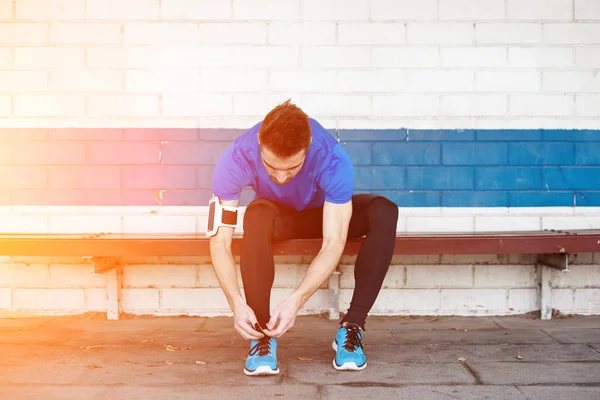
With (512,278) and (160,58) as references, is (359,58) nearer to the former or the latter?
(160,58)

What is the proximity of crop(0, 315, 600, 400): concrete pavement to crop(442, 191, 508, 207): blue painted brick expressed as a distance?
2.10 feet

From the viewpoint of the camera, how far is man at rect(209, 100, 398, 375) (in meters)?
2.49

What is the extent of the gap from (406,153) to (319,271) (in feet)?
4.65

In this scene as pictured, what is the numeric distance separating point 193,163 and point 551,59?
82.6 inches

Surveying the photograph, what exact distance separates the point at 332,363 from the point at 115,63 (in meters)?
2.12

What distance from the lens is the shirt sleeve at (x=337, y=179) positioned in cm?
271

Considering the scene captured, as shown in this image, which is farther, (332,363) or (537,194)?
(537,194)

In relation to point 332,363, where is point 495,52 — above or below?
above

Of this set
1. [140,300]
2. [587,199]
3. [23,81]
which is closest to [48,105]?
[23,81]

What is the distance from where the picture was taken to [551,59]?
152 inches

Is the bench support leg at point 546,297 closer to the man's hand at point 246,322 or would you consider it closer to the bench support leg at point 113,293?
the man's hand at point 246,322

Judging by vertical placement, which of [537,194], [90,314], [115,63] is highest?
[115,63]

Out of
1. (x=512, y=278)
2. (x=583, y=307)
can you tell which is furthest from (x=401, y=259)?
(x=583, y=307)

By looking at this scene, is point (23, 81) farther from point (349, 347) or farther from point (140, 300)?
point (349, 347)
